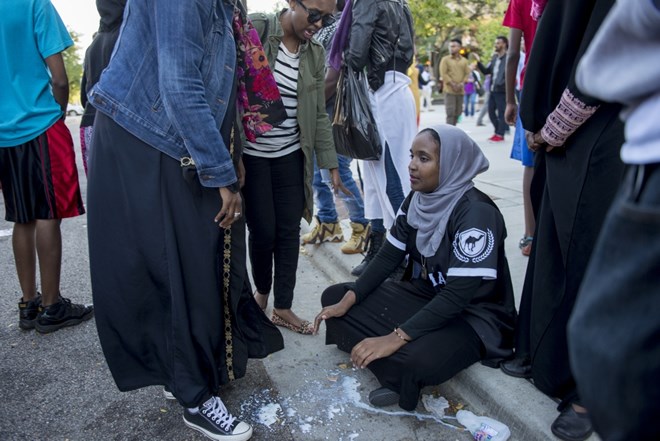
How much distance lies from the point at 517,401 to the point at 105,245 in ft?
5.72

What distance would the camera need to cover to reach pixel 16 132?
2922 mm

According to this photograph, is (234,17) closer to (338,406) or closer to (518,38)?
(338,406)

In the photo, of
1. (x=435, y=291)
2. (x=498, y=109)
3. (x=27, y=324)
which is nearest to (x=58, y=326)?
(x=27, y=324)

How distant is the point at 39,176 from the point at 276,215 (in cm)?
136

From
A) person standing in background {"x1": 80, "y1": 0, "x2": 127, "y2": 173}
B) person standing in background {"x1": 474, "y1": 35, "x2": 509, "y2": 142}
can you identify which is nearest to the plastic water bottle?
person standing in background {"x1": 80, "y1": 0, "x2": 127, "y2": 173}

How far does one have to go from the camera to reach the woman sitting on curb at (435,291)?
231 centimetres

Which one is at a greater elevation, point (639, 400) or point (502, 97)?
point (639, 400)

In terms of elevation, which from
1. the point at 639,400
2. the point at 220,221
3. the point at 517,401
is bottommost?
the point at 517,401

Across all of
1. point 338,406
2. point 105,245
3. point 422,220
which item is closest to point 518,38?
point 422,220

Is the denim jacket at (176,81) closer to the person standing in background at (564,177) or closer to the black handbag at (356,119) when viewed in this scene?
the person standing in background at (564,177)

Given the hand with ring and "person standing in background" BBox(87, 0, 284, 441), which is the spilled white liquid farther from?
the hand with ring

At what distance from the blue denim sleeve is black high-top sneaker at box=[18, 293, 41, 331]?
2002 millimetres

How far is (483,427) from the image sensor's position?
2.16 metres

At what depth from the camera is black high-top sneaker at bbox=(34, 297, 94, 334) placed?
10.3 feet
